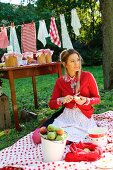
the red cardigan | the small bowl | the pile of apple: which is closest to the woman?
the red cardigan

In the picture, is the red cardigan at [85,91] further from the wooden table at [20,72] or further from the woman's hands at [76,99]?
the wooden table at [20,72]

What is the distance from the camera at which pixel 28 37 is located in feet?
22.7

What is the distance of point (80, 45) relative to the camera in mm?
16500

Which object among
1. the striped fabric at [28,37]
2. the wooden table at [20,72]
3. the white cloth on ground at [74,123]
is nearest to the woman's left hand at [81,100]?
the white cloth on ground at [74,123]

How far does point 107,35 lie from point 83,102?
12.8 ft

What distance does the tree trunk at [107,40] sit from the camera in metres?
7.10

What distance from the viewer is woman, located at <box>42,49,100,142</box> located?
3.64m

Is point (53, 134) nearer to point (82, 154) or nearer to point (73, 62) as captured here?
point (82, 154)

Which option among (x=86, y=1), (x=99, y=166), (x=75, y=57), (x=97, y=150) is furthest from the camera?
(x=86, y=1)

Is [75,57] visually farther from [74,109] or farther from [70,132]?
[70,132]

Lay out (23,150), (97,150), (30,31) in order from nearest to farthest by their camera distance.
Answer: (97,150)
(23,150)
(30,31)

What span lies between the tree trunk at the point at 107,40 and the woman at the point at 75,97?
3546 millimetres

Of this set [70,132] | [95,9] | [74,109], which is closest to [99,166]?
[70,132]

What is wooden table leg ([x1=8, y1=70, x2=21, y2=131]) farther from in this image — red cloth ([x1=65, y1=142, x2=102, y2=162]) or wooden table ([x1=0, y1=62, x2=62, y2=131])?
red cloth ([x1=65, y1=142, x2=102, y2=162])
